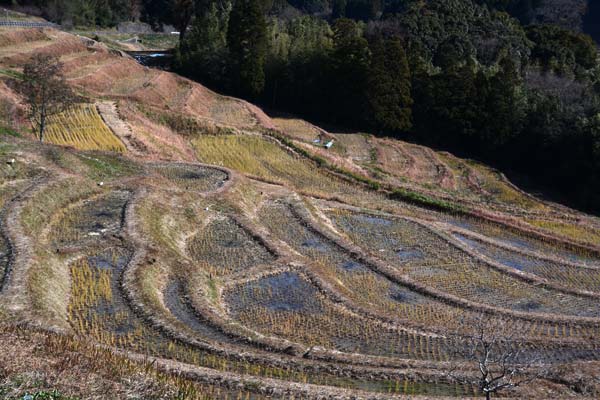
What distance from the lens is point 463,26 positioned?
6806cm

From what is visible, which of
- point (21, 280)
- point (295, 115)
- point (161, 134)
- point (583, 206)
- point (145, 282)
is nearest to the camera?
point (21, 280)

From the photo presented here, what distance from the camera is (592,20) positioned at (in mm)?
100062

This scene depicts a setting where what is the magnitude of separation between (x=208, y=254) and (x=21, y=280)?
21.6 ft

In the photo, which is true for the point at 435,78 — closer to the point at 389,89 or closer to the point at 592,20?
the point at 389,89

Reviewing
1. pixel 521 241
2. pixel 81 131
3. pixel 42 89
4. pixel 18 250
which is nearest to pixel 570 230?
pixel 521 241

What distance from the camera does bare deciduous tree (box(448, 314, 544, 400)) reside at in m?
14.1

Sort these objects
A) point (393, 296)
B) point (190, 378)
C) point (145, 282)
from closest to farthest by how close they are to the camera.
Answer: point (190, 378) < point (145, 282) < point (393, 296)

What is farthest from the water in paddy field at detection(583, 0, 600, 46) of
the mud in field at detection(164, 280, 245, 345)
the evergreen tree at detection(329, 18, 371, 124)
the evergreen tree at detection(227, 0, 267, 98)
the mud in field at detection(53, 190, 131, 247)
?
the mud in field at detection(164, 280, 245, 345)

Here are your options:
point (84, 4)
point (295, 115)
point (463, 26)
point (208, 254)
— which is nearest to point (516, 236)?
point (208, 254)

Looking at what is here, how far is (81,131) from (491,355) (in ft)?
75.3

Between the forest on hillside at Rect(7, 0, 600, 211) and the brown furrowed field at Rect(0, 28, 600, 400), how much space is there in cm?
1406

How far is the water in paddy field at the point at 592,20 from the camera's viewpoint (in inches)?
3875

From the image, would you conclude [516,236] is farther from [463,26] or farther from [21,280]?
[463,26]

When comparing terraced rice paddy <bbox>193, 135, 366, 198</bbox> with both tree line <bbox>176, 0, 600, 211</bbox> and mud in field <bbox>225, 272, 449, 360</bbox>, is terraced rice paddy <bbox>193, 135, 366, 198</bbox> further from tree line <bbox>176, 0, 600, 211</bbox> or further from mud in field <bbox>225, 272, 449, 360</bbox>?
tree line <bbox>176, 0, 600, 211</bbox>
